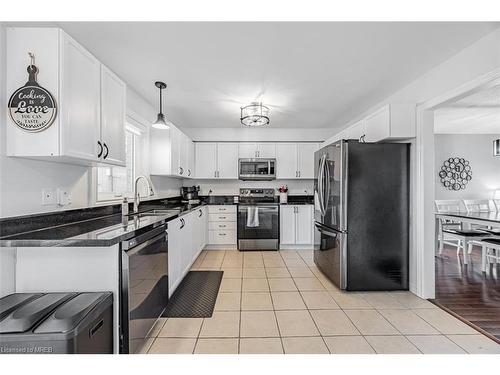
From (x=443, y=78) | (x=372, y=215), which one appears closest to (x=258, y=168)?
(x=372, y=215)

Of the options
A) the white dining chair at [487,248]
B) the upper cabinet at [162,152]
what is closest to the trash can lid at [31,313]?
the upper cabinet at [162,152]

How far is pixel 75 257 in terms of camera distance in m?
1.46

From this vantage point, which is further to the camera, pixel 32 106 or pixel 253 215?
pixel 253 215

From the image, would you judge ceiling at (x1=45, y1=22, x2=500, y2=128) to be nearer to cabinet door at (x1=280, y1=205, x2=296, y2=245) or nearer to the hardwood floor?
cabinet door at (x1=280, y1=205, x2=296, y2=245)

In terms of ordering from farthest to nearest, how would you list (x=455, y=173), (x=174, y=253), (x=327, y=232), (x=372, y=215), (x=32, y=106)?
1. (x=455, y=173)
2. (x=327, y=232)
3. (x=372, y=215)
4. (x=174, y=253)
5. (x=32, y=106)

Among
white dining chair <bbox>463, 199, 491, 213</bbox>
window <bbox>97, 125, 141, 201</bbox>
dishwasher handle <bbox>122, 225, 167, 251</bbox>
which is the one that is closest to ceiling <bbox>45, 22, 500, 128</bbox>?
window <bbox>97, 125, 141, 201</bbox>

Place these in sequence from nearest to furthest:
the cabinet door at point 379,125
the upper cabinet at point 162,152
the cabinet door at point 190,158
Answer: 1. the cabinet door at point 379,125
2. the upper cabinet at point 162,152
3. the cabinet door at point 190,158

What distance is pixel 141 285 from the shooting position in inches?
68.2

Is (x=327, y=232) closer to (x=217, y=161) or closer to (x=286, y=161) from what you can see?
(x=286, y=161)

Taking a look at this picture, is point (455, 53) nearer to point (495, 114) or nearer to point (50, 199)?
point (495, 114)

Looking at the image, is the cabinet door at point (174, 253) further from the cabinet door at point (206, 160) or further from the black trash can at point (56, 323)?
the cabinet door at point (206, 160)

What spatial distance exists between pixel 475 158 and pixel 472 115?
191 centimetres

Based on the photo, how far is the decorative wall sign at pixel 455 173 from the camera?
546 cm

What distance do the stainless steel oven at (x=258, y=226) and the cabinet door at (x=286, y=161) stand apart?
0.71 meters
